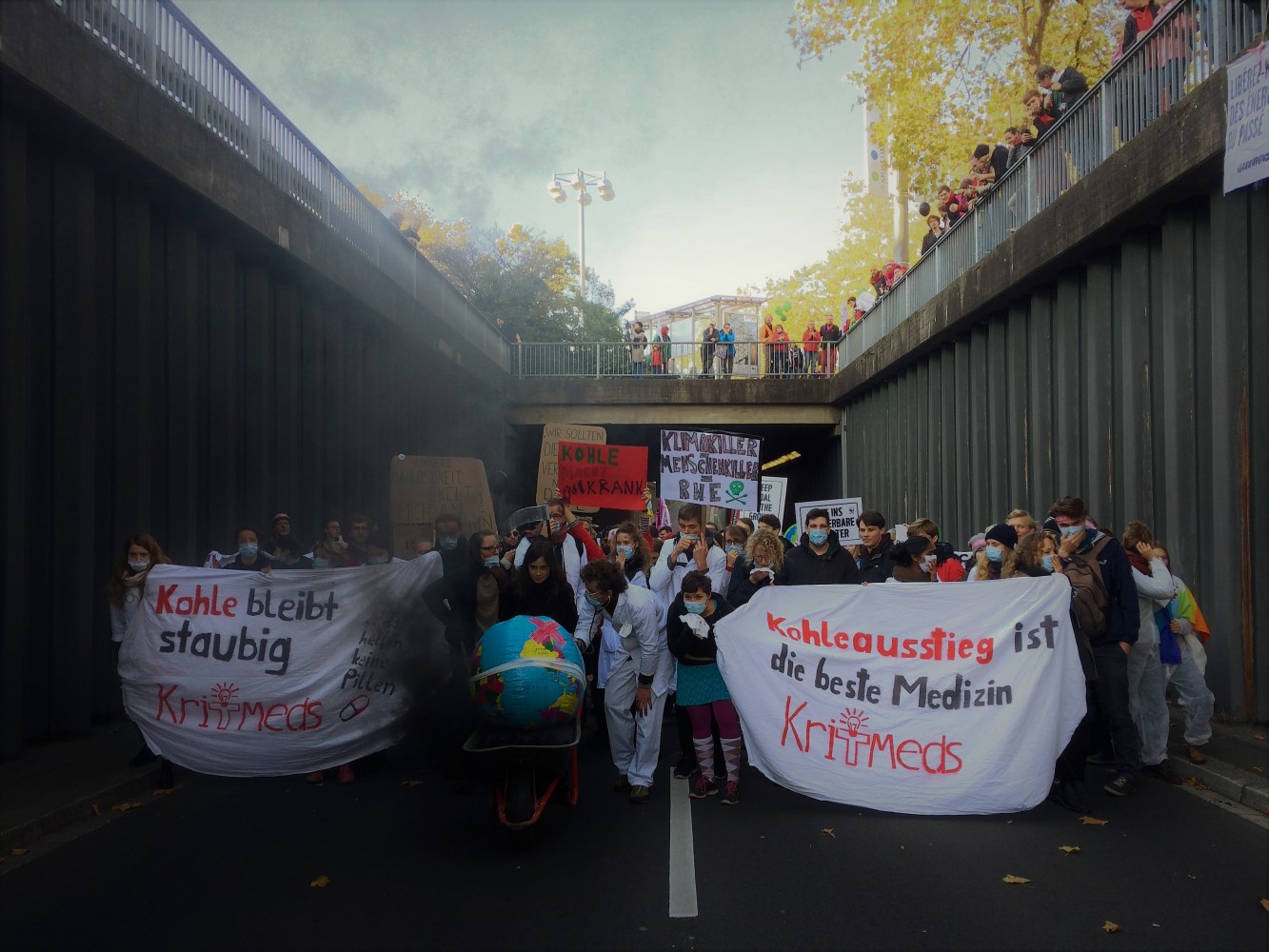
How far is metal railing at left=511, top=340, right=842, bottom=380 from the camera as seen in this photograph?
27.9 meters

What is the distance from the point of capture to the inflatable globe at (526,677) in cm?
554

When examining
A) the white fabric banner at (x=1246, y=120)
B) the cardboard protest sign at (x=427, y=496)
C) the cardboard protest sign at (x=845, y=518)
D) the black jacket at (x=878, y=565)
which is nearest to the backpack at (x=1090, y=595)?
the black jacket at (x=878, y=565)

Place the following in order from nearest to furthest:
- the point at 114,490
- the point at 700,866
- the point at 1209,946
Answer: the point at 1209,946 < the point at 700,866 < the point at 114,490

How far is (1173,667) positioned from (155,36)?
33.7ft

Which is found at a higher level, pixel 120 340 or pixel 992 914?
pixel 120 340

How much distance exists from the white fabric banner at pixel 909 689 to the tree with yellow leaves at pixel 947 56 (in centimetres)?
1724

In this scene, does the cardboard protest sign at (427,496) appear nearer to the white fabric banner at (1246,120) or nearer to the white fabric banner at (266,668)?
the white fabric banner at (266,668)

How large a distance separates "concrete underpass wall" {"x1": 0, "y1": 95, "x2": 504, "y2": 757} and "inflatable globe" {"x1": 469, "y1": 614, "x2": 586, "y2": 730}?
171 inches

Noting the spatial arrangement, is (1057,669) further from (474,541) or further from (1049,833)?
(474,541)

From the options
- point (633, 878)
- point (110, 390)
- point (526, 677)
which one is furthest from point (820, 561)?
point (110, 390)

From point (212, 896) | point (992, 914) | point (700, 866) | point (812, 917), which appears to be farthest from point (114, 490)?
point (992, 914)

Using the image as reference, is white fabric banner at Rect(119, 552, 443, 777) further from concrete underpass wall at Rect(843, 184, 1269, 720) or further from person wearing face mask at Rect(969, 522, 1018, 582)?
concrete underpass wall at Rect(843, 184, 1269, 720)

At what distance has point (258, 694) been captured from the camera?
6.93 meters

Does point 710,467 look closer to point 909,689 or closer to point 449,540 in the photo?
point 449,540
